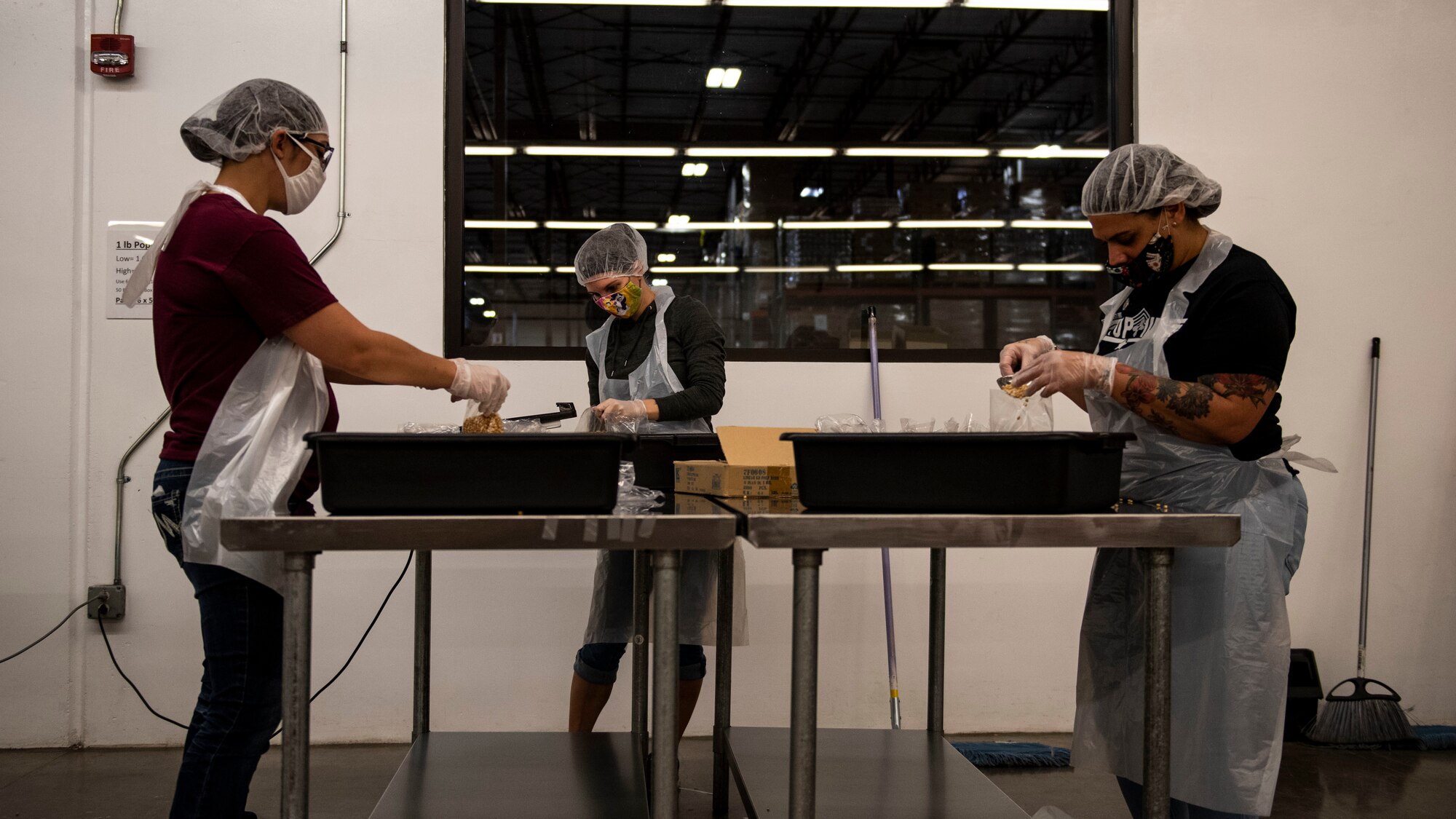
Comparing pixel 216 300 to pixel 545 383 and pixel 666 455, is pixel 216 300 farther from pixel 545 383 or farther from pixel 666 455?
pixel 545 383

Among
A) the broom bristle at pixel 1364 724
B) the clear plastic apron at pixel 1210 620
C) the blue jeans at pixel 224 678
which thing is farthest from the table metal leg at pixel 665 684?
the broom bristle at pixel 1364 724

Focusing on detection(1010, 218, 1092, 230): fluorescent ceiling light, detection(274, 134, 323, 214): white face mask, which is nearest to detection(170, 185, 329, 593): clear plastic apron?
detection(274, 134, 323, 214): white face mask

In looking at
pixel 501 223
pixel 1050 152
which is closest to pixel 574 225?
pixel 501 223

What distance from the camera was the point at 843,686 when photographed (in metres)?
2.94

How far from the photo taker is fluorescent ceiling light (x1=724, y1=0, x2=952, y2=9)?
2992mm

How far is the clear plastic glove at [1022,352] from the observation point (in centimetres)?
166

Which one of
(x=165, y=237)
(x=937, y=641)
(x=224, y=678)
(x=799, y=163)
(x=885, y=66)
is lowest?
(x=937, y=641)

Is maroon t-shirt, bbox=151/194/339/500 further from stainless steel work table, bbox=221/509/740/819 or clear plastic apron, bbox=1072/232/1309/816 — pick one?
clear plastic apron, bbox=1072/232/1309/816

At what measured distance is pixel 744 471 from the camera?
161cm

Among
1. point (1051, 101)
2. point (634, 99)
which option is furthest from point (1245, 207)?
point (634, 99)

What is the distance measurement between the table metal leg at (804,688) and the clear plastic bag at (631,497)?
229 millimetres

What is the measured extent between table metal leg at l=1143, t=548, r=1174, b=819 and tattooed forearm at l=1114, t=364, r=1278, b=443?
22 cm

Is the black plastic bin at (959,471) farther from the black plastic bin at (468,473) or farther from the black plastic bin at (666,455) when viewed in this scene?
the black plastic bin at (666,455)

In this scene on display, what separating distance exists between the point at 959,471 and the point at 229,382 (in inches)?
40.6
